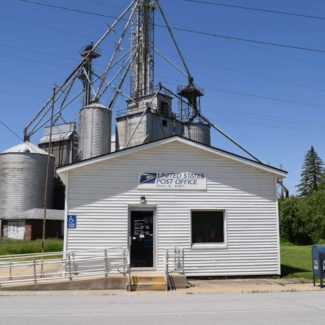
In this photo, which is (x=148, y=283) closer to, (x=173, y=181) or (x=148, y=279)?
(x=148, y=279)

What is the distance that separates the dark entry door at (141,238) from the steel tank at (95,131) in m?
32.4

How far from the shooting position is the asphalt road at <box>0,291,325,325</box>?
30.3 feet

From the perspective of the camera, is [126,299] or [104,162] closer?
[126,299]

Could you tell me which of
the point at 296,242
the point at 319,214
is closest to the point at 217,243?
the point at 319,214

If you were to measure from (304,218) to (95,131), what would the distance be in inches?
993

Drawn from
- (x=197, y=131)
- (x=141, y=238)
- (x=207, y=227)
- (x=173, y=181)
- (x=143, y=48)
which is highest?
(x=143, y=48)

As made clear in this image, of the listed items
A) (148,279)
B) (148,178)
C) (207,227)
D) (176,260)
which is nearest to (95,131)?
(148,178)

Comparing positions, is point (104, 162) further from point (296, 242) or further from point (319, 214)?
point (296, 242)

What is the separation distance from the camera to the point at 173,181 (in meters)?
18.0

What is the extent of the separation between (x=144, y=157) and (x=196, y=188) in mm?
2329

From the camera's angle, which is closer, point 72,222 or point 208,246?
point 72,222

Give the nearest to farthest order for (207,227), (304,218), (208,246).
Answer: (208,246) → (207,227) → (304,218)

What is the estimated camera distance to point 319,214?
167ft

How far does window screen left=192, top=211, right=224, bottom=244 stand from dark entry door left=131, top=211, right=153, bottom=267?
1.70 metres
